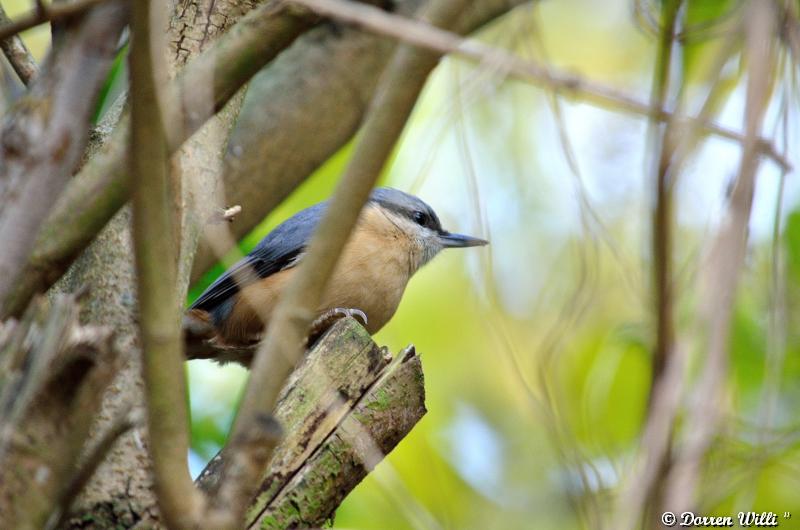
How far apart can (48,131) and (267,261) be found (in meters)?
2.67

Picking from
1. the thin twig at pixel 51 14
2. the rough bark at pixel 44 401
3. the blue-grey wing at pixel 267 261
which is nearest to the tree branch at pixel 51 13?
the thin twig at pixel 51 14

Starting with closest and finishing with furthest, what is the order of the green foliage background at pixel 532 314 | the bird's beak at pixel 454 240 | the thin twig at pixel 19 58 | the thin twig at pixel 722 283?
the thin twig at pixel 722 283 < the thin twig at pixel 19 58 < the green foliage background at pixel 532 314 < the bird's beak at pixel 454 240

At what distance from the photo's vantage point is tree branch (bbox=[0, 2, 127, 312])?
1760 millimetres

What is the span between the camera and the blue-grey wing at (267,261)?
4.45 meters

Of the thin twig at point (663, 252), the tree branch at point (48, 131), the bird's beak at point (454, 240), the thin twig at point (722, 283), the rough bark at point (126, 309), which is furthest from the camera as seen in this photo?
the bird's beak at point (454, 240)

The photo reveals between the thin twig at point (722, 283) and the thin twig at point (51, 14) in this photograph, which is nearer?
the thin twig at point (722, 283)

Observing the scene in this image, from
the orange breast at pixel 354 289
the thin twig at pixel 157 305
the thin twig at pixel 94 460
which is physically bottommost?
Result: the thin twig at pixel 94 460

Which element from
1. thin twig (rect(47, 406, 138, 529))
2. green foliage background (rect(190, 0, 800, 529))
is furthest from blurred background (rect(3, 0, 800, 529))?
thin twig (rect(47, 406, 138, 529))

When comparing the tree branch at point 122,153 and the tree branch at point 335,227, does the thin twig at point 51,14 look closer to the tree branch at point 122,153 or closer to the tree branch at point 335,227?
the tree branch at point 122,153

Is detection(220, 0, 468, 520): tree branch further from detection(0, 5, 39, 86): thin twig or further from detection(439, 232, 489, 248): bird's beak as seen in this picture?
detection(439, 232, 489, 248): bird's beak

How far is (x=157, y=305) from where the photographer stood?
167cm

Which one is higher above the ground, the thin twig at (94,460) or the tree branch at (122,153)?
the tree branch at (122,153)

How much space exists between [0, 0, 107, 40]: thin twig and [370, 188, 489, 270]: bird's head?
116 inches

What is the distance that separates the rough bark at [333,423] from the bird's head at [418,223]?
2.06 meters
